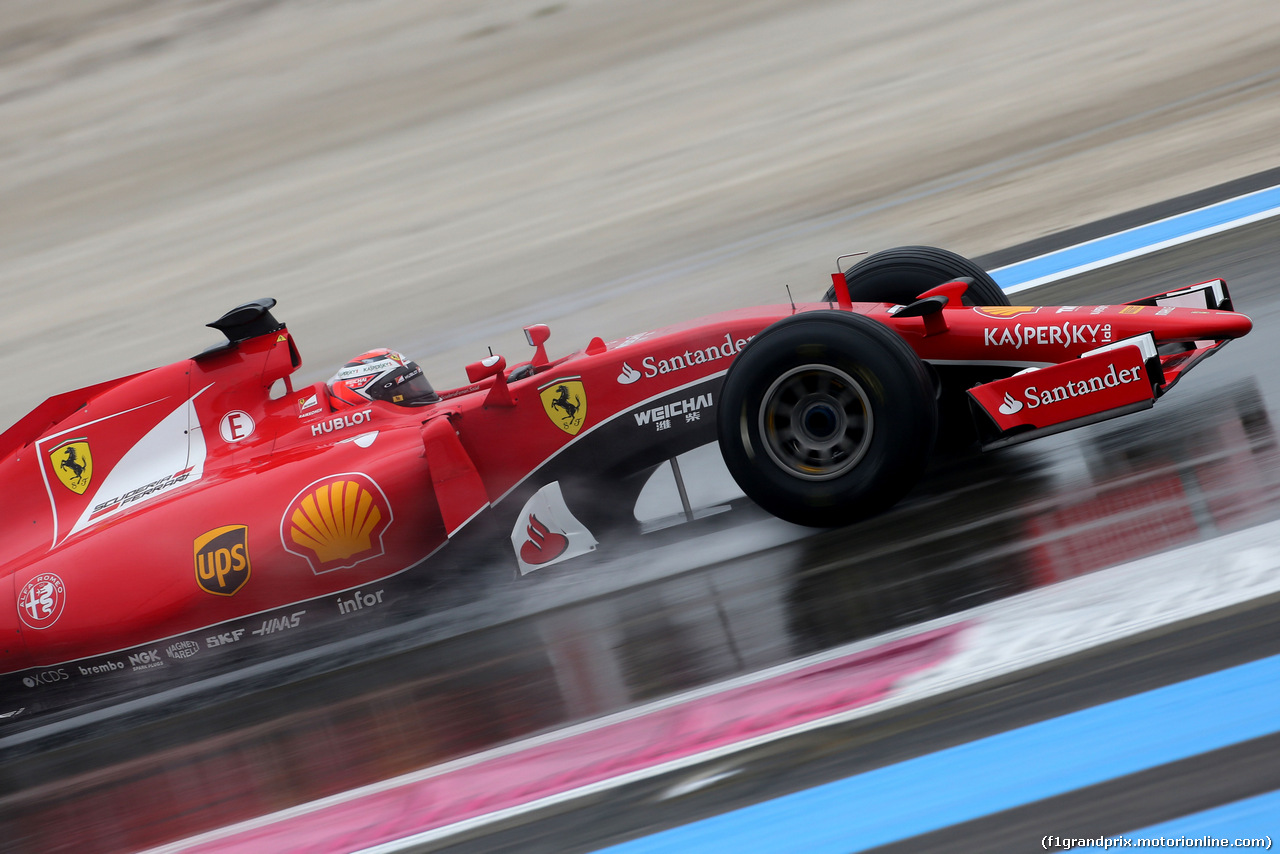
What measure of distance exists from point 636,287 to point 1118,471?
24.1 feet

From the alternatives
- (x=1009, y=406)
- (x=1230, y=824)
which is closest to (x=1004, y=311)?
(x=1009, y=406)

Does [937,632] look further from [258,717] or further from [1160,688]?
[258,717]

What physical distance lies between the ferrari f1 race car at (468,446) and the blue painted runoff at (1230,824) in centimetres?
164

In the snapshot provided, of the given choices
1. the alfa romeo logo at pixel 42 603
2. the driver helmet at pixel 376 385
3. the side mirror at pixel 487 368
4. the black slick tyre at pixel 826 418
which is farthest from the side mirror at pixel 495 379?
the alfa romeo logo at pixel 42 603

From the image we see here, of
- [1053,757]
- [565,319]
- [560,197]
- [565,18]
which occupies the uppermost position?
[565,18]

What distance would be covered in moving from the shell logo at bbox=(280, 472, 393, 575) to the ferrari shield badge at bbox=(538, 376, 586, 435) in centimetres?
75

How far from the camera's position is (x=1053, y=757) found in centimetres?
287

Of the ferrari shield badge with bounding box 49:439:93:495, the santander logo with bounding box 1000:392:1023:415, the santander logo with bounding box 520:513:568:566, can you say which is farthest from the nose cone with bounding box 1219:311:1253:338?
the ferrari shield badge with bounding box 49:439:93:495

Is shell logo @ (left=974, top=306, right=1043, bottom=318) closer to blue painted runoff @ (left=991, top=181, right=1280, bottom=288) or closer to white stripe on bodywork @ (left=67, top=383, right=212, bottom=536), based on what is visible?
white stripe on bodywork @ (left=67, top=383, right=212, bottom=536)

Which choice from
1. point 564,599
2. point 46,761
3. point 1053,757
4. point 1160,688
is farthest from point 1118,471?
point 46,761

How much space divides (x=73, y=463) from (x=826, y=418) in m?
3.47

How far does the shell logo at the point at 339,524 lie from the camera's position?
15.6 ft

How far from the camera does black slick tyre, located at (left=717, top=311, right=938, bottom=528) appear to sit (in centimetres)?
400

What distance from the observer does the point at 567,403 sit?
4734mm
